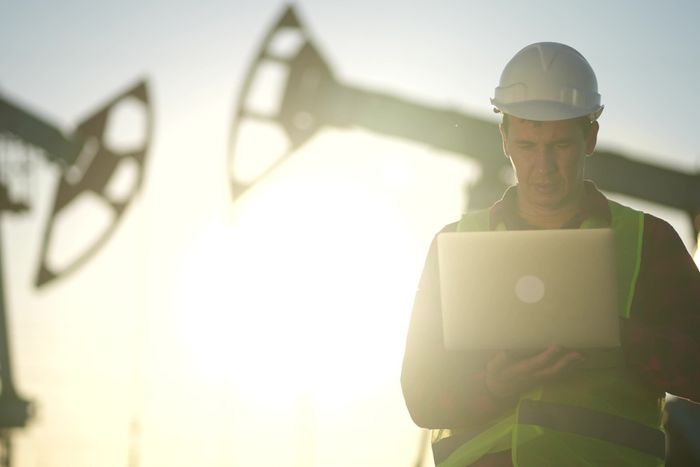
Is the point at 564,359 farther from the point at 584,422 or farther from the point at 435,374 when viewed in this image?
the point at 435,374

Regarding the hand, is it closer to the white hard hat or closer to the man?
the man

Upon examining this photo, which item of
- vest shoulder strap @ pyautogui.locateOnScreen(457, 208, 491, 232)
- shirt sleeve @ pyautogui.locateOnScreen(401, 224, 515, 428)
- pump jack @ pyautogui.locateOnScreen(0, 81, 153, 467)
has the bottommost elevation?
shirt sleeve @ pyautogui.locateOnScreen(401, 224, 515, 428)

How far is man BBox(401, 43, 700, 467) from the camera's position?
12.6 ft

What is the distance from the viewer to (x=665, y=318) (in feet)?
12.9

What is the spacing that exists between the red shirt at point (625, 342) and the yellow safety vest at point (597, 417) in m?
0.06

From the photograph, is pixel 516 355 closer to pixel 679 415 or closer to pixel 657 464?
pixel 657 464

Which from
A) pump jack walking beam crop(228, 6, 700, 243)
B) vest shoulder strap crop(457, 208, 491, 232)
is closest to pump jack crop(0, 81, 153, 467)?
pump jack walking beam crop(228, 6, 700, 243)

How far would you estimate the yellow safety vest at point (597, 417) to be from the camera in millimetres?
3928

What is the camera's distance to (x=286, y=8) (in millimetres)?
19422

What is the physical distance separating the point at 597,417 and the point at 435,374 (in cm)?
61

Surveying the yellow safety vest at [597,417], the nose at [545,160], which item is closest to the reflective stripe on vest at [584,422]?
the yellow safety vest at [597,417]

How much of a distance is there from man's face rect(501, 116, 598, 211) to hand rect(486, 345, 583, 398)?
65cm

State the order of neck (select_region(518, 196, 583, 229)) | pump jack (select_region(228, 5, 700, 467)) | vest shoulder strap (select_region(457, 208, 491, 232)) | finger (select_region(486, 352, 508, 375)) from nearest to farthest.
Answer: finger (select_region(486, 352, 508, 375)) → neck (select_region(518, 196, 583, 229)) → vest shoulder strap (select_region(457, 208, 491, 232)) → pump jack (select_region(228, 5, 700, 467))

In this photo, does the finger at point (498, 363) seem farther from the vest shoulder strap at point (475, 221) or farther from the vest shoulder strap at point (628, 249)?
the vest shoulder strap at point (475, 221)
